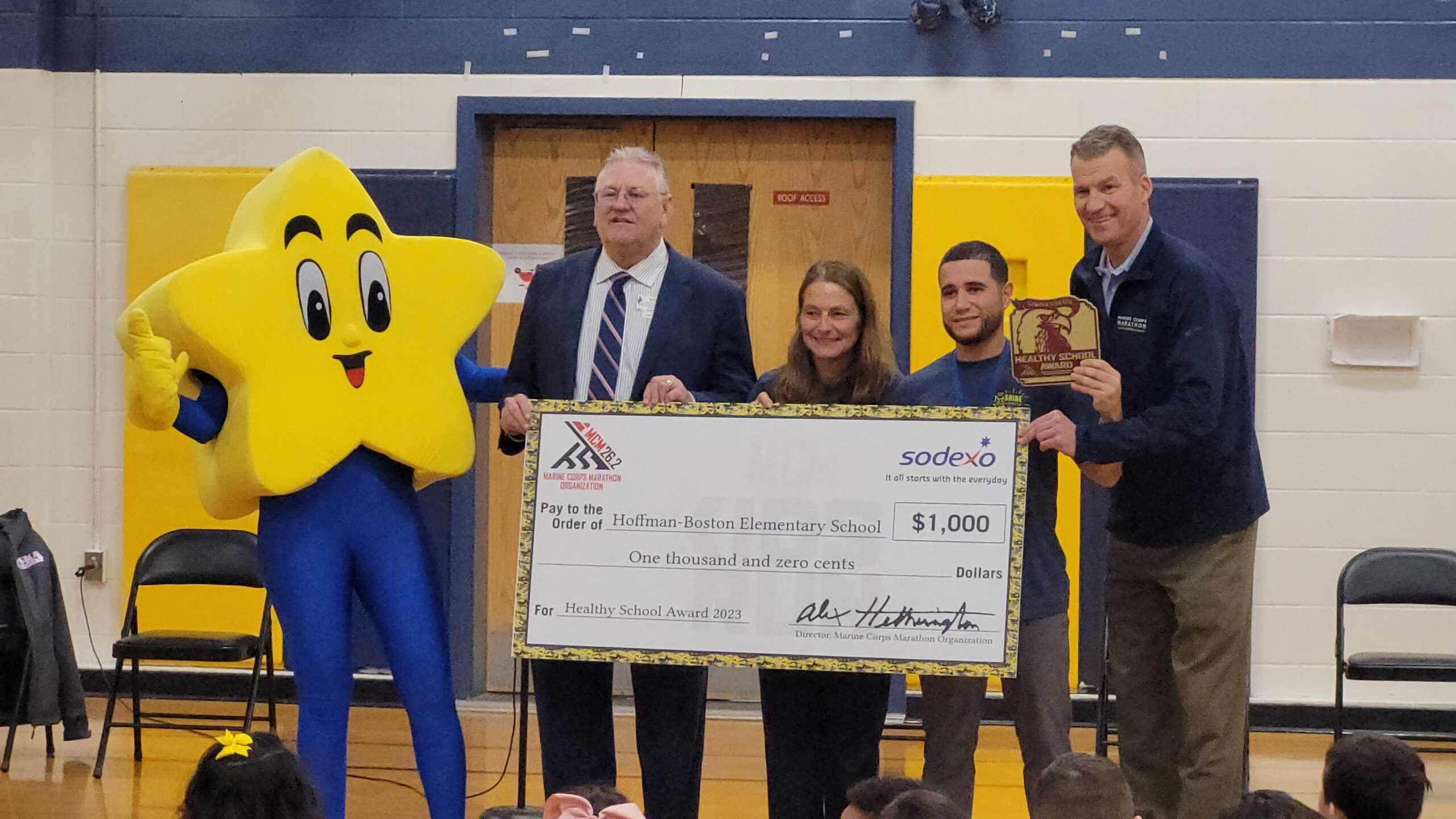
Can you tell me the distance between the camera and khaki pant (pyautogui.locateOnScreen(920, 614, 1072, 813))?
3072mm

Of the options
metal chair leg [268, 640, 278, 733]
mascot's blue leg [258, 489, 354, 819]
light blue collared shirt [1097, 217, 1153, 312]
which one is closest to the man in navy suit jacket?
mascot's blue leg [258, 489, 354, 819]

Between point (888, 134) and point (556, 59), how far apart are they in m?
1.29

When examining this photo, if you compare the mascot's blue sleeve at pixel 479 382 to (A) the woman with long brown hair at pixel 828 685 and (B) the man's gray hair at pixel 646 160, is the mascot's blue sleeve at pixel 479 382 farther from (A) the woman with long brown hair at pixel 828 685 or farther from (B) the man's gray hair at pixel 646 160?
(A) the woman with long brown hair at pixel 828 685

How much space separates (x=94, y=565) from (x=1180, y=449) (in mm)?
4261

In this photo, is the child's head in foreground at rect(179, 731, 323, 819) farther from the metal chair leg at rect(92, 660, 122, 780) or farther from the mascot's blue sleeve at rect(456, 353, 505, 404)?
the metal chair leg at rect(92, 660, 122, 780)

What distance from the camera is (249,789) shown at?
1936 millimetres

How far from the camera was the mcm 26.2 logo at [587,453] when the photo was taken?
3.11m

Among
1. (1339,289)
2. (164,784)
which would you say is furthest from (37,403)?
(1339,289)

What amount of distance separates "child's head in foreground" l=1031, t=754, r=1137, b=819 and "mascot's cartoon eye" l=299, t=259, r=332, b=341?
194 cm

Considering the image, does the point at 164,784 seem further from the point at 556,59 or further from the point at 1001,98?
the point at 1001,98

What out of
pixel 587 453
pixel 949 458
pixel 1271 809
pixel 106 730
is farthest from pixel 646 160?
pixel 106 730

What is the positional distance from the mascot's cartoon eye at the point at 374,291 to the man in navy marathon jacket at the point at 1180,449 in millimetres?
1571

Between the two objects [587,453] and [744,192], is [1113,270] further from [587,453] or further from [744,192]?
[744,192]
